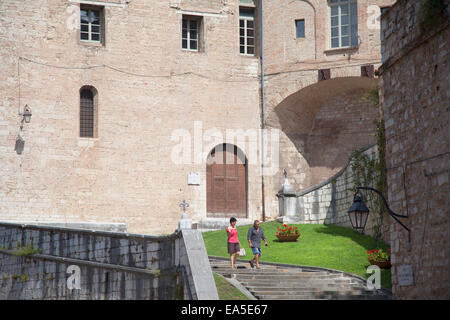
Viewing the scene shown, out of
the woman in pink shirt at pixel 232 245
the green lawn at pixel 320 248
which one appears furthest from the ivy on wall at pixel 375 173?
the woman in pink shirt at pixel 232 245

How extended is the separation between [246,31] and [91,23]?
17.6 feet

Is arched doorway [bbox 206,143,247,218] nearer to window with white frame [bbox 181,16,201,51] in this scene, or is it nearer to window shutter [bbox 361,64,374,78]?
window with white frame [bbox 181,16,201,51]

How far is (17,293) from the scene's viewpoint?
813 inches

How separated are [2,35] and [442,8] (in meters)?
16.9

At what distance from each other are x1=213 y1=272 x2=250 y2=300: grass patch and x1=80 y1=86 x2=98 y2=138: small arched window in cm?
1161

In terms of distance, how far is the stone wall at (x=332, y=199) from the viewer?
25797 mm

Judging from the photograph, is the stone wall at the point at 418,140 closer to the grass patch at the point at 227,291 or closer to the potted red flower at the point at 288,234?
the grass patch at the point at 227,291

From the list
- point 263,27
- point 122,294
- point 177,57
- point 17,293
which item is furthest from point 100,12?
point 122,294

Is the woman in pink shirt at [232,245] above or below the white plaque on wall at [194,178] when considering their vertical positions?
below

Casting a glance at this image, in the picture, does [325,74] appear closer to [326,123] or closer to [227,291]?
[326,123]

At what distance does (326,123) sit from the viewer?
3073 centimetres

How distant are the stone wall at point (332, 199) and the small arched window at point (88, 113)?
6754 millimetres

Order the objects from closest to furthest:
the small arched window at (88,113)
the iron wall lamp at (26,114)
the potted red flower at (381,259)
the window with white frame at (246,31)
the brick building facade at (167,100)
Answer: the potted red flower at (381,259), the iron wall lamp at (26,114), the brick building facade at (167,100), the small arched window at (88,113), the window with white frame at (246,31)
